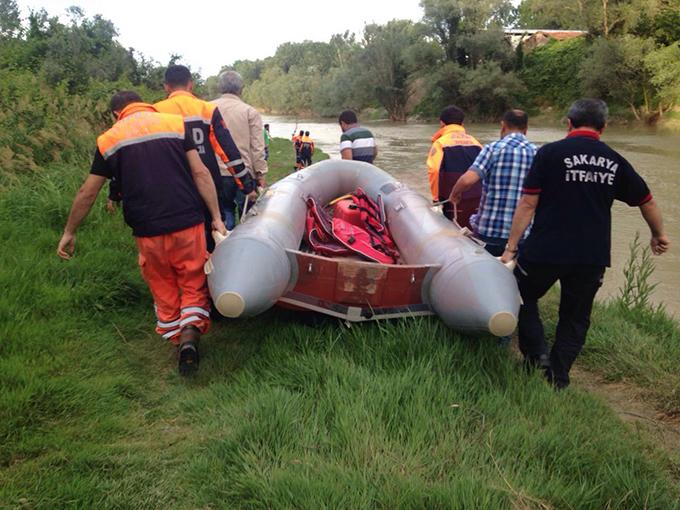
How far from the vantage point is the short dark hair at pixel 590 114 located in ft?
9.81

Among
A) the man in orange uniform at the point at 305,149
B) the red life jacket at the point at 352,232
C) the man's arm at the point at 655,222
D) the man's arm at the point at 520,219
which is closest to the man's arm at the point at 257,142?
the red life jacket at the point at 352,232

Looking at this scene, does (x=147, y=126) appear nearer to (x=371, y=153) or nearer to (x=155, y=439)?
(x=155, y=439)

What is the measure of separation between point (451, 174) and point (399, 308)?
1806 millimetres

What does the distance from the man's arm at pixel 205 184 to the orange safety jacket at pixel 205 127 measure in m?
0.59

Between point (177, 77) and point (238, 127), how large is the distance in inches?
30.9

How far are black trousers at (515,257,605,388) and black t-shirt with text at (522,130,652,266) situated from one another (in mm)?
88

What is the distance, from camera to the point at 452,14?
37.9 metres

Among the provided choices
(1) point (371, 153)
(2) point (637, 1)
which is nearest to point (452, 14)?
(2) point (637, 1)


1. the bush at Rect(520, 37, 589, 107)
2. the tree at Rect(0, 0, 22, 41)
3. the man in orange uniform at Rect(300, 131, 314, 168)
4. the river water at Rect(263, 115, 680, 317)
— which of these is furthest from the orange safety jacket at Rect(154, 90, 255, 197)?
the bush at Rect(520, 37, 589, 107)

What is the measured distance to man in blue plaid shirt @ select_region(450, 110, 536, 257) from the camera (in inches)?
147

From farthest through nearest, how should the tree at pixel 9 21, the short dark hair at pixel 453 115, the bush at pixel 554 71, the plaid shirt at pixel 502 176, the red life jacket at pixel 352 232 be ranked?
Result: 1. the bush at pixel 554 71
2. the tree at pixel 9 21
3. the short dark hair at pixel 453 115
4. the red life jacket at pixel 352 232
5. the plaid shirt at pixel 502 176

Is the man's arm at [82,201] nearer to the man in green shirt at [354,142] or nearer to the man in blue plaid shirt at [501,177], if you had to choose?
the man in blue plaid shirt at [501,177]

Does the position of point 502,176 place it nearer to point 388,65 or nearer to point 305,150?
point 305,150

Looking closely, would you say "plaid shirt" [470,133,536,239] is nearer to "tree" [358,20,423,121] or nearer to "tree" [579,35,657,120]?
"tree" [579,35,657,120]
